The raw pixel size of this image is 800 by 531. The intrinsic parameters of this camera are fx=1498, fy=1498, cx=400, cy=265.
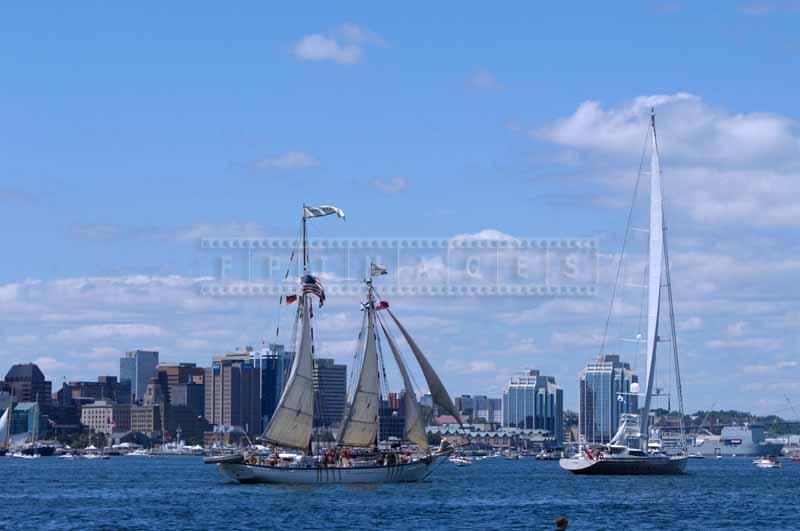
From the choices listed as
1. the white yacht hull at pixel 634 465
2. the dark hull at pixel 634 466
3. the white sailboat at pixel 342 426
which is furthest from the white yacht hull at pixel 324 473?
the dark hull at pixel 634 466

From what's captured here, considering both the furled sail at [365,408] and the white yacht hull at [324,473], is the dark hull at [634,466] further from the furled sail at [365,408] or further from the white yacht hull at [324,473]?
the furled sail at [365,408]

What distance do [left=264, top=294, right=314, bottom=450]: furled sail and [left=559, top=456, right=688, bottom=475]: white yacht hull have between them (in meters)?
35.4

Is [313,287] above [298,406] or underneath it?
above

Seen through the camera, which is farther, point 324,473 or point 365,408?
point 365,408

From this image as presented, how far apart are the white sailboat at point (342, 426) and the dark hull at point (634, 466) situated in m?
24.0

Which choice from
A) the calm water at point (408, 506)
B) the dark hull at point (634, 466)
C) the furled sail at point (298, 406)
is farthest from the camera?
the dark hull at point (634, 466)

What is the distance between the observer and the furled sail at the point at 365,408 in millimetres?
127750

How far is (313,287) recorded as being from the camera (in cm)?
13050

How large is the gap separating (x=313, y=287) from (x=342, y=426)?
12437mm

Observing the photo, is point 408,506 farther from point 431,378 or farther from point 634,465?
point 634,465

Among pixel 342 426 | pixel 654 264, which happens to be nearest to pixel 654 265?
pixel 654 264

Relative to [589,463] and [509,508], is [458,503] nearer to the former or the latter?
[509,508]

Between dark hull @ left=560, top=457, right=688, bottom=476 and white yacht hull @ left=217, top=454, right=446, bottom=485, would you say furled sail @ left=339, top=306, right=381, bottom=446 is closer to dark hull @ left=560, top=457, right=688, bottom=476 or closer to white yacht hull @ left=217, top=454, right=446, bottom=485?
white yacht hull @ left=217, top=454, right=446, bottom=485

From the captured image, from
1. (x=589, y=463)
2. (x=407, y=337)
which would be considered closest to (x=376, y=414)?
(x=407, y=337)
